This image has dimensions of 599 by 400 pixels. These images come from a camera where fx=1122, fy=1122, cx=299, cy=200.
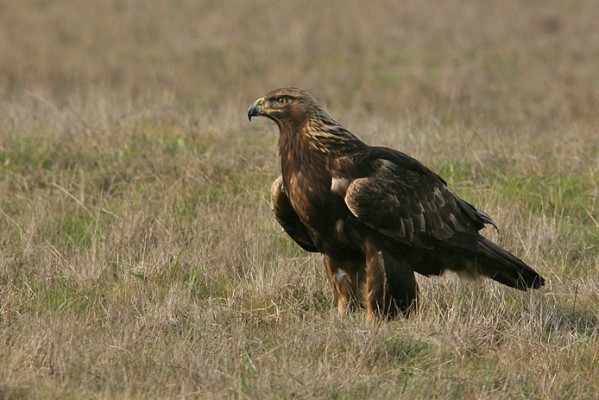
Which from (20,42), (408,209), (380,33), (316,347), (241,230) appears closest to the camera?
(316,347)

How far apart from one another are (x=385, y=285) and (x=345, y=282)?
367 mm

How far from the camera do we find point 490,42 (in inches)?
862

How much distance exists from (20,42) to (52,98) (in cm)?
390

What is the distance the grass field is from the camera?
18.3ft

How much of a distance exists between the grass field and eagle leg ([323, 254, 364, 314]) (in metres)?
0.15

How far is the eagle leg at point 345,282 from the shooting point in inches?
269

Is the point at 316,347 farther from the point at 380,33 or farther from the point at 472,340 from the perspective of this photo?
the point at 380,33

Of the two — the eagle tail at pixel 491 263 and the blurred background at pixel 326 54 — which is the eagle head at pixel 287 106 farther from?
the blurred background at pixel 326 54

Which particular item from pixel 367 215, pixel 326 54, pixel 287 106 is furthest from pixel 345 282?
pixel 326 54

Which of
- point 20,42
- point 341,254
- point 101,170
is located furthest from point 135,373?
point 20,42

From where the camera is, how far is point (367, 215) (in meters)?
6.39

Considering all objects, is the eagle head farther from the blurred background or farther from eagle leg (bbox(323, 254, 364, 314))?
the blurred background

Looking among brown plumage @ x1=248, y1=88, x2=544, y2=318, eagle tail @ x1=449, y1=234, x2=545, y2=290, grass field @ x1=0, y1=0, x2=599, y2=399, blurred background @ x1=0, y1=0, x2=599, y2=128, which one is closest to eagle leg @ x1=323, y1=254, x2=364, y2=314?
brown plumage @ x1=248, y1=88, x2=544, y2=318

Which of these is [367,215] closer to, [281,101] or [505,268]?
[281,101]
